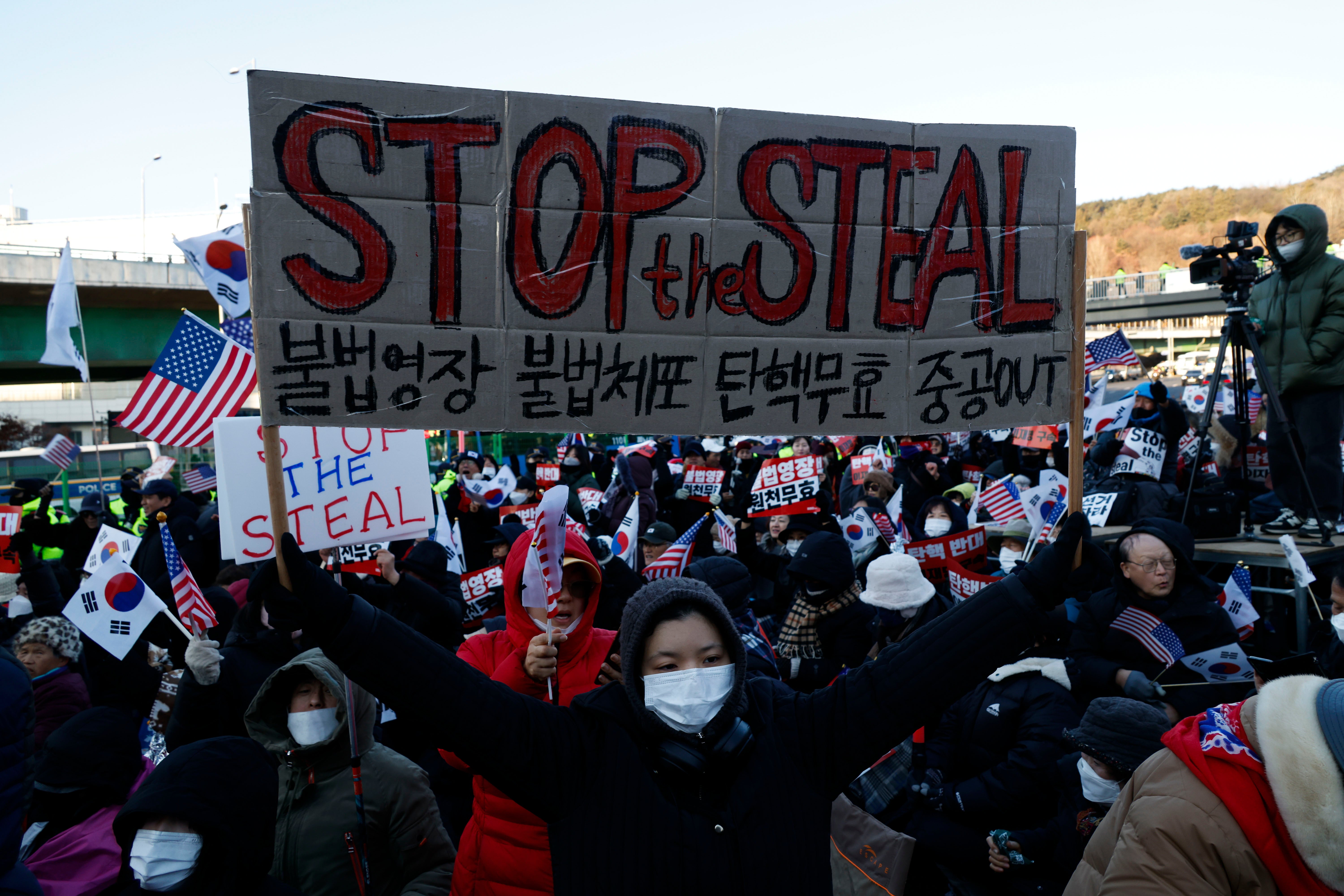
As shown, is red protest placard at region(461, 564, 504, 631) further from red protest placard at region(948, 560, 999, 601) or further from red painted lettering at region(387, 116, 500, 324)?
red painted lettering at region(387, 116, 500, 324)

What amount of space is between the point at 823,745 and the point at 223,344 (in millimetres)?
7067

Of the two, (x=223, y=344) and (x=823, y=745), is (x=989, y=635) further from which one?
(x=223, y=344)

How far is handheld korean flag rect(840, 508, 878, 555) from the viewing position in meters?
6.80

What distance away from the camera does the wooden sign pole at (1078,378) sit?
2.48 m

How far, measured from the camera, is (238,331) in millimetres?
7652

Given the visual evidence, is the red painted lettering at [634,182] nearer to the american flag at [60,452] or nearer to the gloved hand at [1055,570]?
the gloved hand at [1055,570]

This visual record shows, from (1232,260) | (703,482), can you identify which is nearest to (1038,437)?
(703,482)

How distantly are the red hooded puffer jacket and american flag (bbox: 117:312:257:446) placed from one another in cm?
529

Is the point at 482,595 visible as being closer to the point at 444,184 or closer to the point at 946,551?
the point at 946,551

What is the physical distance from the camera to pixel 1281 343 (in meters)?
5.55

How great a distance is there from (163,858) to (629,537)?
4.58 meters

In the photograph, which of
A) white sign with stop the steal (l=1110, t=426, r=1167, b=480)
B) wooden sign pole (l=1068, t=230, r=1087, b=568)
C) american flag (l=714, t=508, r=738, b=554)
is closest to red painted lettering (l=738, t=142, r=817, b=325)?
wooden sign pole (l=1068, t=230, r=1087, b=568)

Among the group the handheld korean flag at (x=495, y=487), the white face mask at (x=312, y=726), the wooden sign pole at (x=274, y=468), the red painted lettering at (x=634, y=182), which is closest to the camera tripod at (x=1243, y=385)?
the red painted lettering at (x=634, y=182)

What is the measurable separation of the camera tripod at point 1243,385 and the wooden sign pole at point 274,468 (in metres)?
4.51
